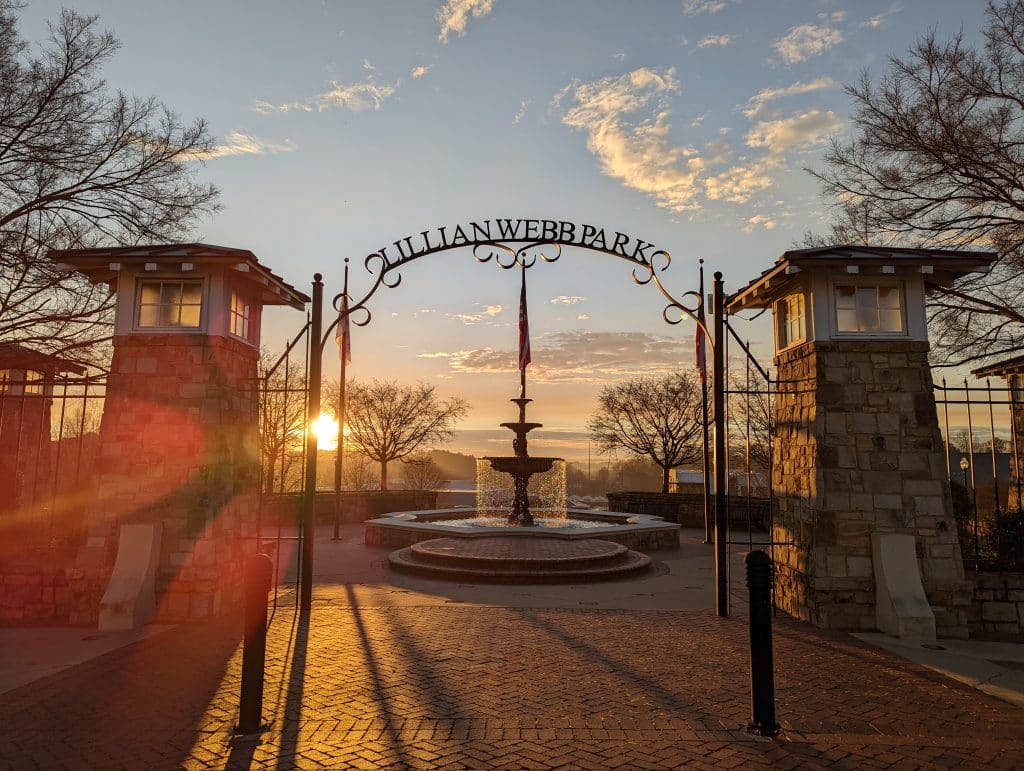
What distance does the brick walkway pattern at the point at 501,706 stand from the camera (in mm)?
4227

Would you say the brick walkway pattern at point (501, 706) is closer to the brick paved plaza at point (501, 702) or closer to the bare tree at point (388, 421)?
the brick paved plaza at point (501, 702)

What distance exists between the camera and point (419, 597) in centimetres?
966

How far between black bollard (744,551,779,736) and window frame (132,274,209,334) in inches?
294

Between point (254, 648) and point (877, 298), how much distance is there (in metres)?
8.42

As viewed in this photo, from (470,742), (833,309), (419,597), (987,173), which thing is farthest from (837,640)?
(987,173)

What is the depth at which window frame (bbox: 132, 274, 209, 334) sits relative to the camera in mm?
8570

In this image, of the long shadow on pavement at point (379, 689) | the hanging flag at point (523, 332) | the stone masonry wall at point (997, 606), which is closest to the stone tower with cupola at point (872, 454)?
the stone masonry wall at point (997, 606)

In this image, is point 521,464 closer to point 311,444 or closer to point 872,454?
point 311,444

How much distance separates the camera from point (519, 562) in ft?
37.4

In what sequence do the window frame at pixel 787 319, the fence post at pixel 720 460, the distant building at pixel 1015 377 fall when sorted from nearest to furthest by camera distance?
the fence post at pixel 720 460
the window frame at pixel 787 319
the distant building at pixel 1015 377

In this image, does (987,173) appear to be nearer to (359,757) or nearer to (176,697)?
(359,757)

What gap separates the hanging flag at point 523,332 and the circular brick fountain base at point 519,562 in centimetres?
502

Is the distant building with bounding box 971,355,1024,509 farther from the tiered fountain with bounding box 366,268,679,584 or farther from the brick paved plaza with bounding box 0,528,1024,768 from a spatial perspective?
the brick paved plaza with bounding box 0,528,1024,768

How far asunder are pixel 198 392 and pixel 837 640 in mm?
8621
